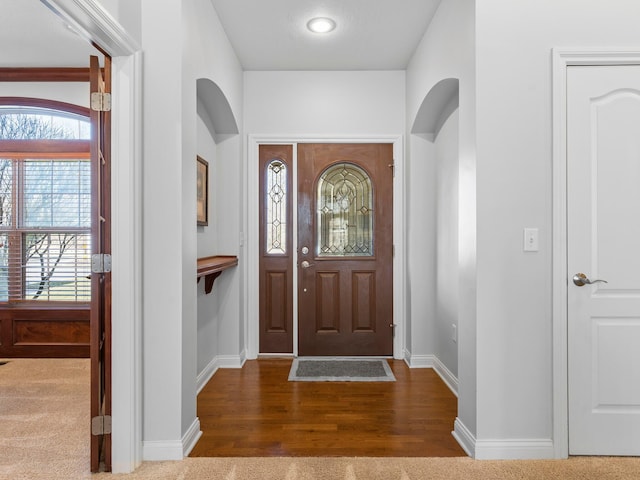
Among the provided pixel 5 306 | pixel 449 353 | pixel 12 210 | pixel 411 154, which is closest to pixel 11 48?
pixel 12 210

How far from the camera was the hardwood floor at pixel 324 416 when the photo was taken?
2287 mm

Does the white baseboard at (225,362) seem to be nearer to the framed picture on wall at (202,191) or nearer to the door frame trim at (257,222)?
the door frame trim at (257,222)

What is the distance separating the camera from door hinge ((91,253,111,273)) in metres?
2.06

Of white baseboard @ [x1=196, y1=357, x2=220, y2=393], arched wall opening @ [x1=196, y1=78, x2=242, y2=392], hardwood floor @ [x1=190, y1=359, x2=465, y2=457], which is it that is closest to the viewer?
hardwood floor @ [x1=190, y1=359, x2=465, y2=457]

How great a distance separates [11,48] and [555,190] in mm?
4291

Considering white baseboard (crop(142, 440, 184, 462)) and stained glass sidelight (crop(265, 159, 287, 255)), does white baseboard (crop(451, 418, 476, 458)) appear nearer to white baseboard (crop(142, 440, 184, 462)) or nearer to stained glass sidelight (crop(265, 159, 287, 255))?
white baseboard (crop(142, 440, 184, 462))

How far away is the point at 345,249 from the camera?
13.4 ft

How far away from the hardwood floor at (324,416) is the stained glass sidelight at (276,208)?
3.91 feet

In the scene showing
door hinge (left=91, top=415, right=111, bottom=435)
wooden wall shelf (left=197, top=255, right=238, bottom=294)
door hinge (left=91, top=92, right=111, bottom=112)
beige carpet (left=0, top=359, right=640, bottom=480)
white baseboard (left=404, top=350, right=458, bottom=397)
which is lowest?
beige carpet (left=0, top=359, right=640, bottom=480)

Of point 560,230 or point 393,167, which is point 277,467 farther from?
point 393,167

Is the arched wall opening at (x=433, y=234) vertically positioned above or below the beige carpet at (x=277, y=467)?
above

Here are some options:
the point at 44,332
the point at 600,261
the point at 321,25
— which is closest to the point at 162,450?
the point at 600,261

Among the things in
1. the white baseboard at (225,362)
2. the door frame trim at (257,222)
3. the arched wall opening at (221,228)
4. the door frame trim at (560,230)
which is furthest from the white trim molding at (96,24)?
→ the white baseboard at (225,362)

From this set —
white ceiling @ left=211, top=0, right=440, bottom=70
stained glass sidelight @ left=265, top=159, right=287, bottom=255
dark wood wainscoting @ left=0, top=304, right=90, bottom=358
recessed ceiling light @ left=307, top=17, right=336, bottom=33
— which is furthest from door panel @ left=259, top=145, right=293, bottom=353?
dark wood wainscoting @ left=0, top=304, right=90, bottom=358
